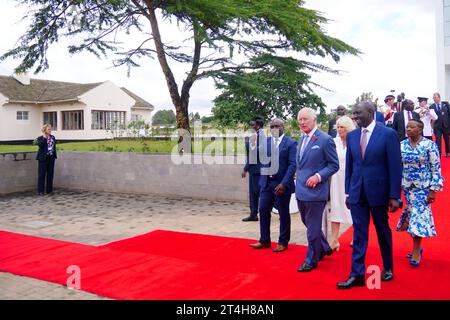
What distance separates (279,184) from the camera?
5.59m

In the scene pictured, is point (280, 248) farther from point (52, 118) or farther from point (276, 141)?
point (52, 118)

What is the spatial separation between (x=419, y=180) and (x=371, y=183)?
94 centimetres

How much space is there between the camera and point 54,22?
539 inches

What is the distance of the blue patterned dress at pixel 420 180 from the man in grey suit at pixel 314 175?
830 mm

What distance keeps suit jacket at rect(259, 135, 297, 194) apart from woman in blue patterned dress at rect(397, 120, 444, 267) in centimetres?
134

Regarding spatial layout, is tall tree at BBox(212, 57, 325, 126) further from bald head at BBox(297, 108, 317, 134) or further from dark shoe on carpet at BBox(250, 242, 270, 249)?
bald head at BBox(297, 108, 317, 134)

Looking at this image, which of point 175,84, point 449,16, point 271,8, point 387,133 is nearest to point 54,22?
point 175,84

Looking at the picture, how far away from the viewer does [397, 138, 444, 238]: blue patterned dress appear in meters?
4.73

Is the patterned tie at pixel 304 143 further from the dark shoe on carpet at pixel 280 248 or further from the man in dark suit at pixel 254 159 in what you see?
the man in dark suit at pixel 254 159

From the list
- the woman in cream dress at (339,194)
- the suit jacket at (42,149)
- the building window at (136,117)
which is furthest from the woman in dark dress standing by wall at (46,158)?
the building window at (136,117)

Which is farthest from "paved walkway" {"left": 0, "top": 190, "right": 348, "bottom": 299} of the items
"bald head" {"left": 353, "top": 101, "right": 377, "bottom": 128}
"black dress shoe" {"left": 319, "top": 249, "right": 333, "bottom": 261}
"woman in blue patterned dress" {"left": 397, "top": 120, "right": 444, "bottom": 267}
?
"bald head" {"left": 353, "top": 101, "right": 377, "bottom": 128}

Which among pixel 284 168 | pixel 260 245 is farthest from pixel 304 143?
pixel 260 245
